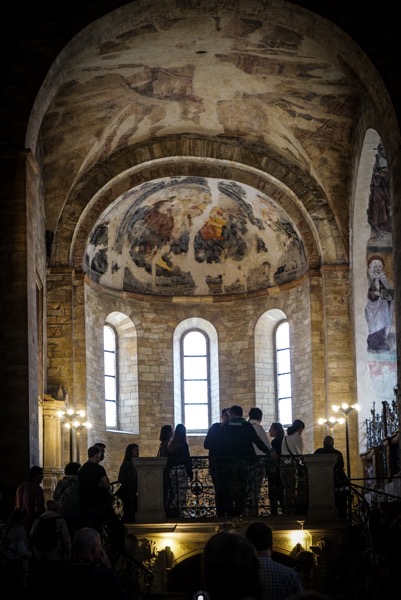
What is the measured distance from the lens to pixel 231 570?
5230mm

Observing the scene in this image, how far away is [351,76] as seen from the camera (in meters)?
22.4

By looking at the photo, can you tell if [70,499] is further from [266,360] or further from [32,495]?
[266,360]

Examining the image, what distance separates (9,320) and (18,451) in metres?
2.26

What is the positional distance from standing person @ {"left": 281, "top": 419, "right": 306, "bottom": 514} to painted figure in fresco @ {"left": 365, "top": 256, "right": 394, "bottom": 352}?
9.83 m

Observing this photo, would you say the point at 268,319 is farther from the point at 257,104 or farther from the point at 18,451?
the point at 18,451

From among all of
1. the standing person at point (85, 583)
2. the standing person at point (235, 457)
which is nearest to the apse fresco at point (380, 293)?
the standing person at point (235, 457)

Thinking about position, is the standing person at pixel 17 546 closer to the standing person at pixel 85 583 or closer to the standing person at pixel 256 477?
the standing person at pixel 85 583

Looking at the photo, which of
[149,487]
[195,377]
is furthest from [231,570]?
[195,377]

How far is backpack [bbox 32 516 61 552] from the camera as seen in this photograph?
1197 cm

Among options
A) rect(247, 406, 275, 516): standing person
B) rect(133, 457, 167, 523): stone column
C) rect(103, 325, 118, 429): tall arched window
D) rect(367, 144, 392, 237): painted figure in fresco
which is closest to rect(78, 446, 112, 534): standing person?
rect(133, 457, 167, 523): stone column

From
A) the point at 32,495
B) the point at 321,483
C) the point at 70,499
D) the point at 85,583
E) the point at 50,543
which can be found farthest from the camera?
the point at 321,483

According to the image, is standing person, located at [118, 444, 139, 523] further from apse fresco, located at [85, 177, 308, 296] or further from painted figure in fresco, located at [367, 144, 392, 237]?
apse fresco, located at [85, 177, 308, 296]

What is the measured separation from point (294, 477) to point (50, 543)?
5.45 metres

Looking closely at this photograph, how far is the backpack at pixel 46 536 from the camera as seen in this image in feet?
39.3
